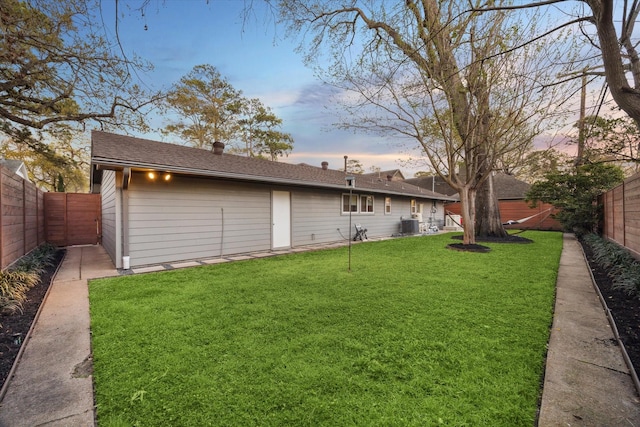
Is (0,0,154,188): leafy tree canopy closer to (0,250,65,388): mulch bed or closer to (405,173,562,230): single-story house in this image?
(0,250,65,388): mulch bed

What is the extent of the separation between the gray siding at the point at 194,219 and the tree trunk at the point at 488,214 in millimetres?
9117

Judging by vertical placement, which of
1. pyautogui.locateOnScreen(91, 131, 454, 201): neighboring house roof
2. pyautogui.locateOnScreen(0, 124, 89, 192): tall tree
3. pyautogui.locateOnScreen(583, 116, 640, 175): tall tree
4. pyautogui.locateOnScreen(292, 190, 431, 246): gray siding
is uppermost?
Result: pyautogui.locateOnScreen(0, 124, 89, 192): tall tree

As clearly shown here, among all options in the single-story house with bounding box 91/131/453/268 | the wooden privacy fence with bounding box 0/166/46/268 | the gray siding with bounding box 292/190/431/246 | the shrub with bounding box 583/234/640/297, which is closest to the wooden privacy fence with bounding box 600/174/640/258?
the shrub with bounding box 583/234/640/297

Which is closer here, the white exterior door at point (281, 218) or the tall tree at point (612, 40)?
the tall tree at point (612, 40)

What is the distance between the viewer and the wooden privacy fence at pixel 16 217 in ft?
15.4

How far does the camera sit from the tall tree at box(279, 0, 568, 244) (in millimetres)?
6305

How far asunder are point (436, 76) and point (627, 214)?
5.18 m

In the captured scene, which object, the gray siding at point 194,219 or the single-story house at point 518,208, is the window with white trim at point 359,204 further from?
the single-story house at point 518,208

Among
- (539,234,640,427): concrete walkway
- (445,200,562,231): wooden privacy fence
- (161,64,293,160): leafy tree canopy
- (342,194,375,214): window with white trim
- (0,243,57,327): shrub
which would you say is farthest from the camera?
(161,64,293,160): leafy tree canopy

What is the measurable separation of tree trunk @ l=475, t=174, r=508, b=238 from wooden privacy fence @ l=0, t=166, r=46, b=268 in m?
14.2

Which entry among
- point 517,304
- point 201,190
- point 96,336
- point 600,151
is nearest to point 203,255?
point 201,190

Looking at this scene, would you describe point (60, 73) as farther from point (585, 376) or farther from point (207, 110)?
point (207, 110)

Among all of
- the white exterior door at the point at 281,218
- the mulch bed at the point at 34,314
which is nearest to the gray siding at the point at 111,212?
the mulch bed at the point at 34,314

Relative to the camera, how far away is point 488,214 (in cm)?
1227
